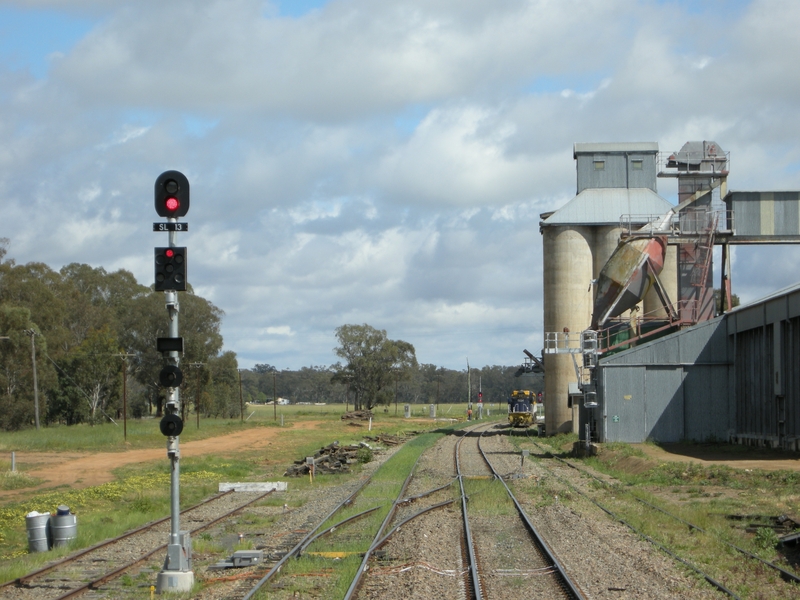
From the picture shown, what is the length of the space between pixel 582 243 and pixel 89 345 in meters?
54.6

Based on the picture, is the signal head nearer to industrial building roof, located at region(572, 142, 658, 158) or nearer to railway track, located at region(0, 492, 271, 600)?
railway track, located at region(0, 492, 271, 600)

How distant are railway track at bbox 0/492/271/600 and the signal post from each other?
32.1 inches

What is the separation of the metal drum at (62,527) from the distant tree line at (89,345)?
182ft

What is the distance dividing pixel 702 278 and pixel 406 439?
67.4ft

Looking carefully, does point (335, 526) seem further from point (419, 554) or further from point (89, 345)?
point (89, 345)

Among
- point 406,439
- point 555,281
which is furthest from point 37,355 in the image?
point 555,281

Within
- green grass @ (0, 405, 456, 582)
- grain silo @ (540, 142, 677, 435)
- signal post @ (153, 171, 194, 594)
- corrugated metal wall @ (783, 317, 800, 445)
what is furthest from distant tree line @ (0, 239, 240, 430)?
signal post @ (153, 171, 194, 594)

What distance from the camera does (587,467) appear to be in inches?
1266

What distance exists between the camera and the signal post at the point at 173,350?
12031 mm

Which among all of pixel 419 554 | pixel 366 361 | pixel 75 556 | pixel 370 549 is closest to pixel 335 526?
pixel 370 549

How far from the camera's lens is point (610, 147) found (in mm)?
58562

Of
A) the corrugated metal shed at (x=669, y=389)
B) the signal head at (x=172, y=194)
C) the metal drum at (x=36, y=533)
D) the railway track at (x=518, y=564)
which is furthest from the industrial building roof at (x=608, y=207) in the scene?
the signal head at (x=172, y=194)

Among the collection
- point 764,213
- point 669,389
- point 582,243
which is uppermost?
point 764,213

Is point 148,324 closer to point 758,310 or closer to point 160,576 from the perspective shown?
point 758,310
